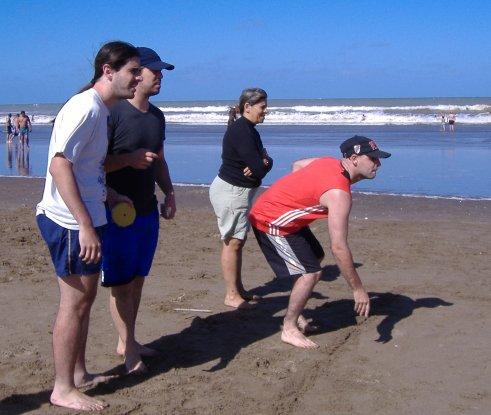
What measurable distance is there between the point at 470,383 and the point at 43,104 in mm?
99244

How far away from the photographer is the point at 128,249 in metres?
4.53

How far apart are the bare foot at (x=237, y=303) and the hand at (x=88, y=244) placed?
2.66 m

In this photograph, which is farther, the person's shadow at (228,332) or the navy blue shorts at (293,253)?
the navy blue shorts at (293,253)

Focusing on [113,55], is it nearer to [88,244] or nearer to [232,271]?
[88,244]

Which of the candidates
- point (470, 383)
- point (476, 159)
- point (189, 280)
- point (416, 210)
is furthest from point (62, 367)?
point (476, 159)

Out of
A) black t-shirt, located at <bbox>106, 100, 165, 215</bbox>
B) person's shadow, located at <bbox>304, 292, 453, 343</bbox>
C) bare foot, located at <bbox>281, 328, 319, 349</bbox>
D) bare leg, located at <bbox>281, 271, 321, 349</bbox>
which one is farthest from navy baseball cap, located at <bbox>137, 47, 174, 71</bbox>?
person's shadow, located at <bbox>304, 292, 453, 343</bbox>

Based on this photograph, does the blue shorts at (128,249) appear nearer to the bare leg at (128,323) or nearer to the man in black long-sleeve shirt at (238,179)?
the bare leg at (128,323)

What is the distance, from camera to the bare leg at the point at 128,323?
4.68 m

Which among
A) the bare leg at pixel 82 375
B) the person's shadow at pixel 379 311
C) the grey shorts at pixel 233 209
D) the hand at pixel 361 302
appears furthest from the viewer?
the grey shorts at pixel 233 209

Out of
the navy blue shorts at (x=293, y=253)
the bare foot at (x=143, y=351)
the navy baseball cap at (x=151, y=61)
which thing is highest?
the navy baseball cap at (x=151, y=61)

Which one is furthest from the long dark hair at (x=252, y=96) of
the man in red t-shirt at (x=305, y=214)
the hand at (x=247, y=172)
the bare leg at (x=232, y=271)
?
the bare leg at (x=232, y=271)

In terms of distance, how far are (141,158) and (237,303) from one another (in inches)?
91.7

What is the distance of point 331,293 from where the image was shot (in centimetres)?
675

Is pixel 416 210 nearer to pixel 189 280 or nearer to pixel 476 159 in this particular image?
pixel 189 280
